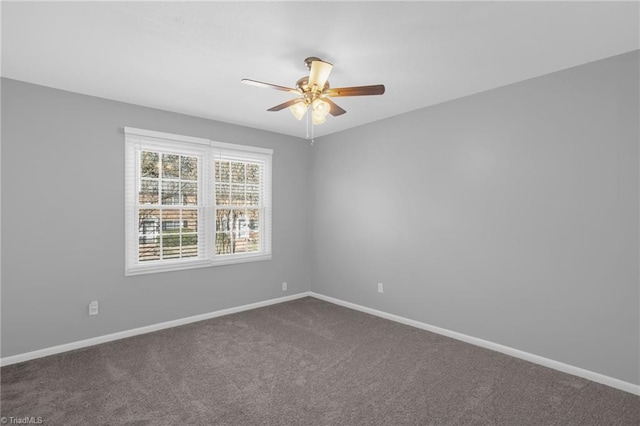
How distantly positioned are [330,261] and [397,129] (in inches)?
85.1

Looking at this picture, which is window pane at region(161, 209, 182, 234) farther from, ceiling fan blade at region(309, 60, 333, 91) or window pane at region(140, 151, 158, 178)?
ceiling fan blade at region(309, 60, 333, 91)

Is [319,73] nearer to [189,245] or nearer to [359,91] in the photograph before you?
[359,91]

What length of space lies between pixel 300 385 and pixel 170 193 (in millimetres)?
2660

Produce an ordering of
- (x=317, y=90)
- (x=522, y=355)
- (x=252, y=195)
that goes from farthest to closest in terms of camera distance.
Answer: (x=252, y=195)
(x=522, y=355)
(x=317, y=90)

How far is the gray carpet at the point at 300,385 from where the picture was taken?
7.43 feet

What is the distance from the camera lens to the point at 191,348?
132 inches

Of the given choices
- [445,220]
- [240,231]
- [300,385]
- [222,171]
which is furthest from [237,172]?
[300,385]

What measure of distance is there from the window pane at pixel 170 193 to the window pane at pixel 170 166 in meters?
0.10

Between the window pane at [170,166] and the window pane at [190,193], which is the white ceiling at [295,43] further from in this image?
the window pane at [190,193]

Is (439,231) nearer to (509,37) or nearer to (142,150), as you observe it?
(509,37)

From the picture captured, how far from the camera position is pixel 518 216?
10.3 feet

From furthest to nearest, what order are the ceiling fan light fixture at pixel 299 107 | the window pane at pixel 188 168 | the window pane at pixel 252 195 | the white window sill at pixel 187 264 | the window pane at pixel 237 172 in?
the window pane at pixel 252 195 < the window pane at pixel 237 172 < the window pane at pixel 188 168 < the white window sill at pixel 187 264 < the ceiling fan light fixture at pixel 299 107

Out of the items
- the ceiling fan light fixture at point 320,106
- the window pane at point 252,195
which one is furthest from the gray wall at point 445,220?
the ceiling fan light fixture at point 320,106

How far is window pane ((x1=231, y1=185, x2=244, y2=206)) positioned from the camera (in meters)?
4.61
